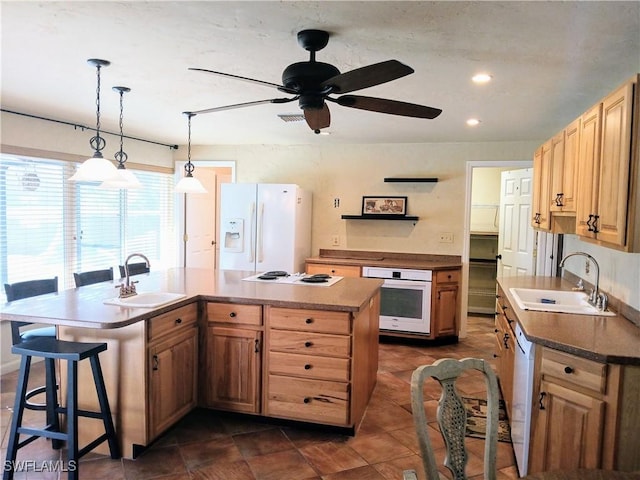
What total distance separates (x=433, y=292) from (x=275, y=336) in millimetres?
2395

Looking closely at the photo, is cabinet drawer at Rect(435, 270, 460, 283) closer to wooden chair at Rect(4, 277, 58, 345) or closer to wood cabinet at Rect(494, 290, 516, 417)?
wood cabinet at Rect(494, 290, 516, 417)

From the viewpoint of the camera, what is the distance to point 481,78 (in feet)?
8.75

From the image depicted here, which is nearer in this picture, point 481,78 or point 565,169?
point 481,78

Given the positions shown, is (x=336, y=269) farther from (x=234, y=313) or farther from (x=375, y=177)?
(x=234, y=313)

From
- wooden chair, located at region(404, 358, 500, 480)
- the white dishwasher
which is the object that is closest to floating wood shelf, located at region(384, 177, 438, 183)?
the white dishwasher

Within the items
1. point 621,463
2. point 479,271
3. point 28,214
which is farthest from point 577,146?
point 28,214

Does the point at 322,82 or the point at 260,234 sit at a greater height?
the point at 322,82

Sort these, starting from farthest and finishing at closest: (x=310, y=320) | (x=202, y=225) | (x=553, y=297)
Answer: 1. (x=202, y=225)
2. (x=553, y=297)
3. (x=310, y=320)

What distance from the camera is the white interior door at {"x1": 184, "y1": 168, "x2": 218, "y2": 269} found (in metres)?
5.68

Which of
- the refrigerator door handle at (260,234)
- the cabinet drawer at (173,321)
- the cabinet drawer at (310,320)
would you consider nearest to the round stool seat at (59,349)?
the cabinet drawer at (173,321)

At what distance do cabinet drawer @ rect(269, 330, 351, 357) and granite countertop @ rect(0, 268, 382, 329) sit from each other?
0.61ft

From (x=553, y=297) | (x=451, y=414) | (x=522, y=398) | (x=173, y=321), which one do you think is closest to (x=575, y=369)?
(x=522, y=398)

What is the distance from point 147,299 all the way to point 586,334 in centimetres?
249

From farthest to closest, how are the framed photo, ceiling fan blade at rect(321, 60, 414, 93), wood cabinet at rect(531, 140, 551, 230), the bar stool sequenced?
the framed photo → wood cabinet at rect(531, 140, 551, 230) → the bar stool → ceiling fan blade at rect(321, 60, 414, 93)
